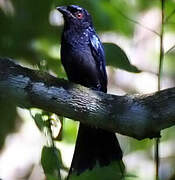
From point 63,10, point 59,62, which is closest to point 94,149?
point 59,62

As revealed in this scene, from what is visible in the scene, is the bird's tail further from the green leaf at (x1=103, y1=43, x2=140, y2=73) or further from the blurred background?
the green leaf at (x1=103, y1=43, x2=140, y2=73)

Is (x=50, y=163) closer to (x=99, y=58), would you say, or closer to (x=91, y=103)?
(x=91, y=103)

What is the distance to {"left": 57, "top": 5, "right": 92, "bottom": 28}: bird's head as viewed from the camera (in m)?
4.42

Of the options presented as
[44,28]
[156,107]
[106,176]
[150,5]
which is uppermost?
[150,5]

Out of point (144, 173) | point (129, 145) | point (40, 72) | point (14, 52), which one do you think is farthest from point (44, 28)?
point (144, 173)

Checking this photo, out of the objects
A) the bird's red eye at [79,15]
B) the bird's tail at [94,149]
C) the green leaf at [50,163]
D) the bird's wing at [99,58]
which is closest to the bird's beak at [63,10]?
the bird's red eye at [79,15]

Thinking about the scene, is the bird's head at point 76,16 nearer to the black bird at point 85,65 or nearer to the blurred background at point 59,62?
the black bird at point 85,65

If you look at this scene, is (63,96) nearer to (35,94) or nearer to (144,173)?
(35,94)

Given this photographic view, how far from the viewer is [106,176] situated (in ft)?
9.93

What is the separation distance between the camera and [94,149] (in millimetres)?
3898

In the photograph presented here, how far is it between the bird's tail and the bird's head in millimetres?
879

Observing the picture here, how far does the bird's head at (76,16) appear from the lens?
442cm

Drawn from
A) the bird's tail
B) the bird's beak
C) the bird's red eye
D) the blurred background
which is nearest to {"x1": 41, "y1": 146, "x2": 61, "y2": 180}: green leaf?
the blurred background

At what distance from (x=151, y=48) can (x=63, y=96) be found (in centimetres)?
298
